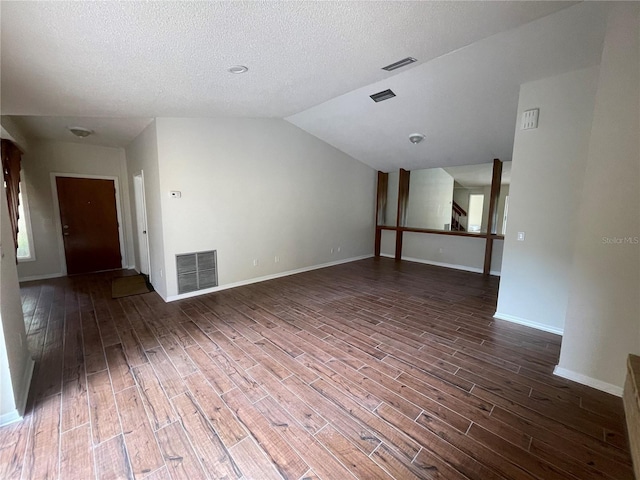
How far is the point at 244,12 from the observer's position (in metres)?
1.63

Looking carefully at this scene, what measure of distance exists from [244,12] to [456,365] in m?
3.20

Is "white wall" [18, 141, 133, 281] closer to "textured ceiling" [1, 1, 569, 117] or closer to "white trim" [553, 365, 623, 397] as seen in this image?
"textured ceiling" [1, 1, 569, 117]

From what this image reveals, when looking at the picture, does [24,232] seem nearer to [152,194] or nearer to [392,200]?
[152,194]

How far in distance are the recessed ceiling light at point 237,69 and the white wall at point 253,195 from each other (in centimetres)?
188

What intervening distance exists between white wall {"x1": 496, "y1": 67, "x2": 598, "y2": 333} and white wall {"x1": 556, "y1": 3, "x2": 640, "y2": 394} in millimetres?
845

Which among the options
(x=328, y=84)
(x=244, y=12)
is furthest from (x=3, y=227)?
(x=328, y=84)

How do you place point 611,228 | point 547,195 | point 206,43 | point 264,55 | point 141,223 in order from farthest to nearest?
point 141,223
point 547,195
point 264,55
point 611,228
point 206,43

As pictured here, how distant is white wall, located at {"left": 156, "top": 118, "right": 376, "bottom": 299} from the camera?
3955 mm

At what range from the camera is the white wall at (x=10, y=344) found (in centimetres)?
173

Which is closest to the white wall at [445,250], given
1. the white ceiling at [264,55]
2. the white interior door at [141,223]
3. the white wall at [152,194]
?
the white ceiling at [264,55]

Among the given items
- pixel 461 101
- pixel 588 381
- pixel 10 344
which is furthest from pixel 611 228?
pixel 10 344

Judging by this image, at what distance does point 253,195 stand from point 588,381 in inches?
186

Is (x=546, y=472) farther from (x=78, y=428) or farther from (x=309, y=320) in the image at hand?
(x=78, y=428)

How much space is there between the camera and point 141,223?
516 centimetres
